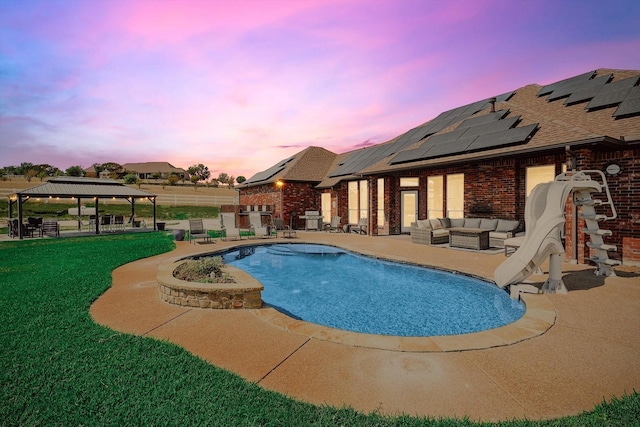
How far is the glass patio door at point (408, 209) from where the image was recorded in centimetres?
1497

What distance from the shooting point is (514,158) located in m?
10.5

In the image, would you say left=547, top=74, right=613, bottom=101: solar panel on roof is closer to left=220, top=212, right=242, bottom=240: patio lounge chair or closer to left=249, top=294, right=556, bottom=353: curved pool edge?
left=249, top=294, right=556, bottom=353: curved pool edge

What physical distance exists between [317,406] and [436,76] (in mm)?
15357

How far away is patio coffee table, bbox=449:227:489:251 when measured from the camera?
34.0ft

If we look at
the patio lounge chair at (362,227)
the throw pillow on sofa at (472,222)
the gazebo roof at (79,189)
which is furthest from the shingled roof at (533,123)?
the gazebo roof at (79,189)

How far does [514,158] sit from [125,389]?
40.8ft

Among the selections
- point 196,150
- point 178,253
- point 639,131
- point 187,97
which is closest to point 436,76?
point 639,131

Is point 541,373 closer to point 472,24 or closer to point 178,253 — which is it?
point 178,253

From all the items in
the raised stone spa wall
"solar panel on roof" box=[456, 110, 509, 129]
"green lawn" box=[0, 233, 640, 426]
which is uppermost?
"solar panel on roof" box=[456, 110, 509, 129]

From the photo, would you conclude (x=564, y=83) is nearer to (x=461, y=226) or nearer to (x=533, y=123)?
(x=533, y=123)

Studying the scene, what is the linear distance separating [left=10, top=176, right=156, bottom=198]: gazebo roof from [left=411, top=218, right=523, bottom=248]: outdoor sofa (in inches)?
662

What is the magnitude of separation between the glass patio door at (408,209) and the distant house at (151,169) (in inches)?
3438

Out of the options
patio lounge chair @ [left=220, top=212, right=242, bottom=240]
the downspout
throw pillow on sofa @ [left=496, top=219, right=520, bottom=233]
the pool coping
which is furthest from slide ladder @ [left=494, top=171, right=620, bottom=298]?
patio lounge chair @ [left=220, top=212, right=242, bottom=240]

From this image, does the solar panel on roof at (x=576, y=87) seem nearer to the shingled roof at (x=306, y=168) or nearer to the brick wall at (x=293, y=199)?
the shingled roof at (x=306, y=168)
